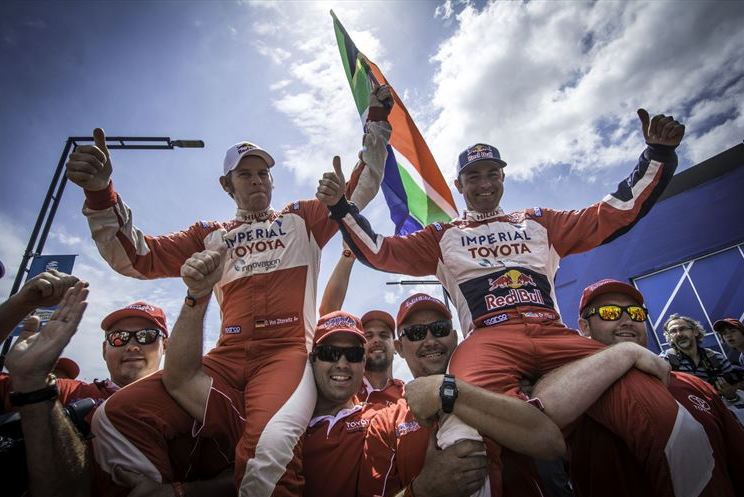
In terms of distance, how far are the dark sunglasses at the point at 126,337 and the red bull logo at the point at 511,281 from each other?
120 inches

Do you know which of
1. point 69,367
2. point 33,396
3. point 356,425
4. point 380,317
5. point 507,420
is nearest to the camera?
point 507,420

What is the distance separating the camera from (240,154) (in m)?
3.42

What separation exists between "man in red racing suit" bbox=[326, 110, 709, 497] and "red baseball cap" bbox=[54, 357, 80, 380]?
3.87 meters

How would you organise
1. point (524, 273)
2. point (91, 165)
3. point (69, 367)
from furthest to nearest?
point (69, 367), point (524, 273), point (91, 165)

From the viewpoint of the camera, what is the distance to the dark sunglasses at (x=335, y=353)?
3.01 meters

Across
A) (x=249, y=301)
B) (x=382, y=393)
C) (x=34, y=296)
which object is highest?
(x=34, y=296)

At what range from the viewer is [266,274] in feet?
9.90

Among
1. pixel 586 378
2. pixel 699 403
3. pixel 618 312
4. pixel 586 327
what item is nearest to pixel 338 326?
pixel 586 378

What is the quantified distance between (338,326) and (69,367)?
3.53 metres

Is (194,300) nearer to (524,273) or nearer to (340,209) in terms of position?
(340,209)

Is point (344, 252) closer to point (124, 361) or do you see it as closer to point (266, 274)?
point (266, 274)

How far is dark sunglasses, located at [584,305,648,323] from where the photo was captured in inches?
125

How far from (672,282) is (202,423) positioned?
12690 millimetres

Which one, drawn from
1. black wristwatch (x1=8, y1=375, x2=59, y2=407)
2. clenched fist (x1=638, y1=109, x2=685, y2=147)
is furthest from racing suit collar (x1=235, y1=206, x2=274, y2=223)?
clenched fist (x1=638, y1=109, x2=685, y2=147)
